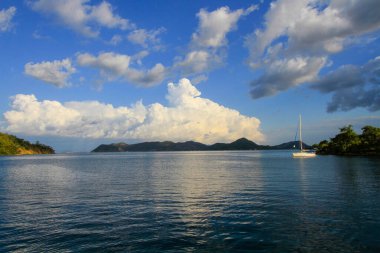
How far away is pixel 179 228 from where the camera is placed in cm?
2981

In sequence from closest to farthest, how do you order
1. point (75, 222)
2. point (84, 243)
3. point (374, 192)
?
point (84, 243) → point (75, 222) → point (374, 192)

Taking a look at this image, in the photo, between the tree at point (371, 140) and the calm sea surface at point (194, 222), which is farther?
the tree at point (371, 140)

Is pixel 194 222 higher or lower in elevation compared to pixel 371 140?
lower

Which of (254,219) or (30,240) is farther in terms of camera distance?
(254,219)

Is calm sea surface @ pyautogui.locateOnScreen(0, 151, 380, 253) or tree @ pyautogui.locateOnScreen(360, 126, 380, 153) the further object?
tree @ pyautogui.locateOnScreen(360, 126, 380, 153)

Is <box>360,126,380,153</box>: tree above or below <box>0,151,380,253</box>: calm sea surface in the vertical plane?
above

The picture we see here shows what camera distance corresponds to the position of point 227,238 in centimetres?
2642

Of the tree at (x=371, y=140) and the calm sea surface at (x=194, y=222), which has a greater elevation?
the tree at (x=371, y=140)

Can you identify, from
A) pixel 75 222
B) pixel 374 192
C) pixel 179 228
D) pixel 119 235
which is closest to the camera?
pixel 119 235

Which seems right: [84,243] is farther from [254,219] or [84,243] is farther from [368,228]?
[368,228]

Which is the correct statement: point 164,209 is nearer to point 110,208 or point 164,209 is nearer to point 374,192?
point 110,208

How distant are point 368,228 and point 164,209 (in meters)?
21.5

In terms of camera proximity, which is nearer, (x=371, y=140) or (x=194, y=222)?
(x=194, y=222)

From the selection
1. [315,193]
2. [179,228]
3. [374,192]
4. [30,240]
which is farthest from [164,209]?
[374,192]
